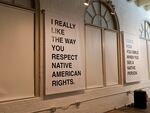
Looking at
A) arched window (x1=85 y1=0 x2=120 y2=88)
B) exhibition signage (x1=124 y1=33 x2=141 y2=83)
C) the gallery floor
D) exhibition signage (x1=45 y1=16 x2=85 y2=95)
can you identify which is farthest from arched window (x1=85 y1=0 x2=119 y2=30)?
the gallery floor

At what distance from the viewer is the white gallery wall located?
9.45 ft

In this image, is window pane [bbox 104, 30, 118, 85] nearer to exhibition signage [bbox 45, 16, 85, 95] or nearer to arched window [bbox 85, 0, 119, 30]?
arched window [bbox 85, 0, 119, 30]

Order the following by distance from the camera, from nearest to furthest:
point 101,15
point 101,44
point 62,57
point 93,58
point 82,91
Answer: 1. point 62,57
2. point 82,91
3. point 93,58
4. point 101,44
5. point 101,15

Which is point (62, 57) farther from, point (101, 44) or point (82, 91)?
point (101, 44)

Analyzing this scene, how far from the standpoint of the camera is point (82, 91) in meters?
3.58

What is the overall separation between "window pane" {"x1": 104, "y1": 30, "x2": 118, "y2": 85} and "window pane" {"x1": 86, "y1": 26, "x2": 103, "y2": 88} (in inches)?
8.9

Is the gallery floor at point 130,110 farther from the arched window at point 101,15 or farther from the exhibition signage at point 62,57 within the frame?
the arched window at point 101,15

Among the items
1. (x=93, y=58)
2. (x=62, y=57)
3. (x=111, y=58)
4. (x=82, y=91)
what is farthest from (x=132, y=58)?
(x=62, y=57)

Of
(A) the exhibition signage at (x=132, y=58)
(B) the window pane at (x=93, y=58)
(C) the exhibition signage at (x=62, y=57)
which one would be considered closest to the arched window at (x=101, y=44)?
(B) the window pane at (x=93, y=58)

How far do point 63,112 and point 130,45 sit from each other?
258cm

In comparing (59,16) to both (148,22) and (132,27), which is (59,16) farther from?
(148,22)

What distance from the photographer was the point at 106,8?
449 centimetres

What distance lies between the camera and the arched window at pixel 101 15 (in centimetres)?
406

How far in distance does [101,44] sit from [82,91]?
1.13 metres
